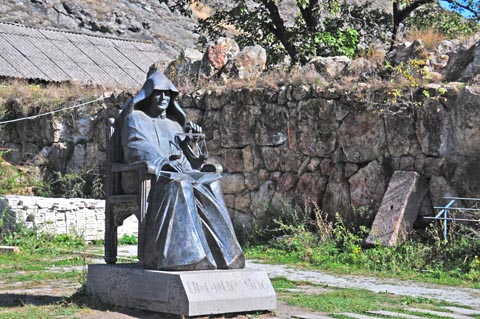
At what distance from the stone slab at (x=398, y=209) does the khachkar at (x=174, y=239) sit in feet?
13.5

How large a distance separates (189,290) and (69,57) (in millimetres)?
17636

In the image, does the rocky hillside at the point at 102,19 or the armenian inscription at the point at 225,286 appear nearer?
the armenian inscription at the point at 225,286

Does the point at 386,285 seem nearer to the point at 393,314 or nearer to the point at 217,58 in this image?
the point at 393,314

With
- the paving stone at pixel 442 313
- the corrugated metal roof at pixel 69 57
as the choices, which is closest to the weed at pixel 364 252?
the paving stone at pixel 442 313

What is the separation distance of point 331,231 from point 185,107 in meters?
4.10

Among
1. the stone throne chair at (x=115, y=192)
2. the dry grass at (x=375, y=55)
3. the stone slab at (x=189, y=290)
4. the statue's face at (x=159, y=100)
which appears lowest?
the stone slab at (x=189, y=290)

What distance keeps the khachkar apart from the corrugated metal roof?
13.9m

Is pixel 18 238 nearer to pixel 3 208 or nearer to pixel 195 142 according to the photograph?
pixel 3 208

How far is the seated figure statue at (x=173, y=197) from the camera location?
7.17 m

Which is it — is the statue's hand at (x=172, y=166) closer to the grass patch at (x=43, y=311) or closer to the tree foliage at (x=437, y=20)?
the grass patch at (x=43, y=311)

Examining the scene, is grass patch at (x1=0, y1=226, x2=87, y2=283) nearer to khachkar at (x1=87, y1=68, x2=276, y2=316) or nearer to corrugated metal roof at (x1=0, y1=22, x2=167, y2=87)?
khachkar at (x1=87, y1=68, x2=276, y2=316)

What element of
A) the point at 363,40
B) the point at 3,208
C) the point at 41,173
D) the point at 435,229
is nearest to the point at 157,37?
the point at 363,40

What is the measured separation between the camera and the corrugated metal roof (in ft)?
71.9

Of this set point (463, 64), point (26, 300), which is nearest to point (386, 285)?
point (26, 300)
